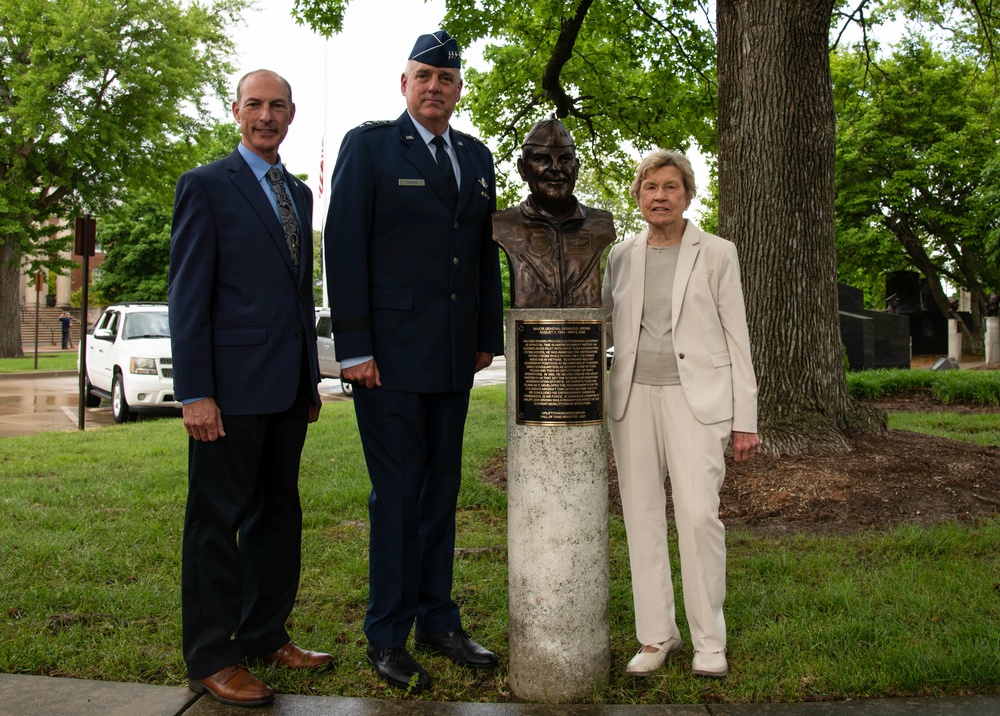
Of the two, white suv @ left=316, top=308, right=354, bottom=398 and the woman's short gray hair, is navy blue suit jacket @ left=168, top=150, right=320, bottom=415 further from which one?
white suv @ left=316, top=308, right=354, bottom=398

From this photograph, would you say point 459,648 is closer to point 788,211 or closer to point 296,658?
point 296,658

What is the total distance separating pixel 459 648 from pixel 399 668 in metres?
0.33

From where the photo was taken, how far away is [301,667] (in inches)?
144

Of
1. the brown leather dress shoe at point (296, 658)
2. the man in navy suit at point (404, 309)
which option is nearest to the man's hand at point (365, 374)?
the man in navy suit at point (404, 309)

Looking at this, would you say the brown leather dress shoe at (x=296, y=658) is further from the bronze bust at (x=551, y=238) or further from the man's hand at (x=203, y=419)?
the bronze bust at (x=551, y=238)

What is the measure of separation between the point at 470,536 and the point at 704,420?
261 cm

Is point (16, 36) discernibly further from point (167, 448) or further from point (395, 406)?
point (395, 406)

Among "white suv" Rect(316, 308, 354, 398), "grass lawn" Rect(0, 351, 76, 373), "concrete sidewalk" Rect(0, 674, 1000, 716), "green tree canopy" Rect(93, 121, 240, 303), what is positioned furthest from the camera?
"green tree canopy" Rect(93, 121, 240, 303)

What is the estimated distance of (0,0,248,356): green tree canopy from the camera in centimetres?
2525

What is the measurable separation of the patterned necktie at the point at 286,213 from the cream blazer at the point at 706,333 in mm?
1395

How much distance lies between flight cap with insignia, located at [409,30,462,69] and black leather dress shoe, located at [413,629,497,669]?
2.41 metres

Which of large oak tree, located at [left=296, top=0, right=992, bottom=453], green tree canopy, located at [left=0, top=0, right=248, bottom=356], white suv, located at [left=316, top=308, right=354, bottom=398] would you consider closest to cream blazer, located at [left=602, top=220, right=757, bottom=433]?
large oak tree, located at [left=296, top=0, right=992, bottom=453]

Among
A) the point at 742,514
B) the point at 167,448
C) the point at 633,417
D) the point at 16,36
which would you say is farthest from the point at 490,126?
the point at 16,36

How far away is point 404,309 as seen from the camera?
3.62 m
